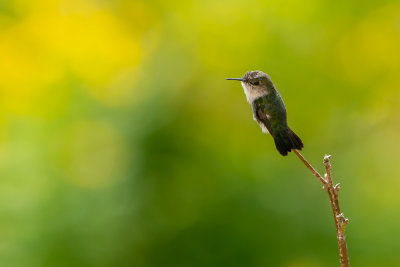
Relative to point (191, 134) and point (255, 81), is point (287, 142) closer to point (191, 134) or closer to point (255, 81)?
point (255, 81)

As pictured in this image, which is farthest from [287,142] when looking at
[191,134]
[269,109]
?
[191,134]

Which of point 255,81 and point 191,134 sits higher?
point 191,134

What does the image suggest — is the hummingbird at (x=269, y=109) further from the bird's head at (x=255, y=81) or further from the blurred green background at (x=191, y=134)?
the blurred green background at (x=191, y=134)

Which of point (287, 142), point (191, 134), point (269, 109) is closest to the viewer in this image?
point (287, 142)

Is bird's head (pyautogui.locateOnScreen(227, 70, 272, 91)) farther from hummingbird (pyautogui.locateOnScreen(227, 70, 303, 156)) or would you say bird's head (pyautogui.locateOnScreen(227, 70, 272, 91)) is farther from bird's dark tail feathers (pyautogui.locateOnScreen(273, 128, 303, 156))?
bird's dark tail feathers (pyautogui.locateOnScreen(273, 128, 303, 156))

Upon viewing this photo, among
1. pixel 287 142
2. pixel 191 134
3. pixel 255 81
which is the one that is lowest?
pixel 287 142

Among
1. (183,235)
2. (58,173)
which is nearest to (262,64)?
(183,235)

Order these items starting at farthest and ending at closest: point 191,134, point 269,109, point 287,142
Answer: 1. point 191,134
2. point 269,109
3. point 287,142
